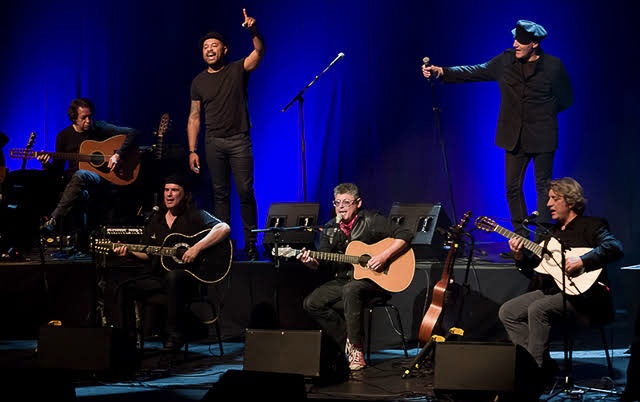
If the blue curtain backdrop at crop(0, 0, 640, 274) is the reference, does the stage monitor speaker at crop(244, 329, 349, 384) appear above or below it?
below

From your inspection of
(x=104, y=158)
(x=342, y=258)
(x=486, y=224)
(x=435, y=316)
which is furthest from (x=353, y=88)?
(x=435, y=316)

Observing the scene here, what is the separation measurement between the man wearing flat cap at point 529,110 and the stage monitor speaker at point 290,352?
2425 mm

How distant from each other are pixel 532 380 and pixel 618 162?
402 cm

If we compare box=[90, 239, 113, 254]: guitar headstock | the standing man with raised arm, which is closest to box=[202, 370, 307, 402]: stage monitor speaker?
box=[90, 239, 113, 254]: guitar headstock

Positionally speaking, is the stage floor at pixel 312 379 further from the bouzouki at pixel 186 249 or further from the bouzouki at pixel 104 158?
the bouzouki at pixel 104 158

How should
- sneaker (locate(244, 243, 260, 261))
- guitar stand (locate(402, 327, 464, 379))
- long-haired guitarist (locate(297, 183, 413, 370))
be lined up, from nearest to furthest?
guitar stand (locate(402, 327, 464, 379))
long-haired guitarist (locate(297, 183, 413, 370))
sneaker (locate(244, 243, 260, 261))

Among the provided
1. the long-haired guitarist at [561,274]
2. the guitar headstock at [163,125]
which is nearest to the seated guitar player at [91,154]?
the guitar headstock at [163,125]

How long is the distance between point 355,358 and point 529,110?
270cm

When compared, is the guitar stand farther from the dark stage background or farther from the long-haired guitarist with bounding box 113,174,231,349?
the dark stage background

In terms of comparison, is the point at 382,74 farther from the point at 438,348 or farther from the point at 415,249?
the point at 438,348

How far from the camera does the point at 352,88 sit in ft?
30.9

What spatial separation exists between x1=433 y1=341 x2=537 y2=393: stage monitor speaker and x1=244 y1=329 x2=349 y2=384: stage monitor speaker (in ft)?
2.79

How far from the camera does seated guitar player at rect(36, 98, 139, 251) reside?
347 inches

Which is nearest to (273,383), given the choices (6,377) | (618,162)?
(6,377)
